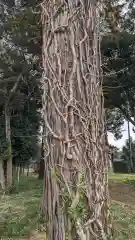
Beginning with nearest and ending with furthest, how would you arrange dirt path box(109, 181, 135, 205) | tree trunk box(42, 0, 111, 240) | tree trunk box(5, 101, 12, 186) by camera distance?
tree trunk box(42, 0, 111, 240)
dirt path box(109, 181, 135, 205)
tree trunk box(5, 101, 12, 186)

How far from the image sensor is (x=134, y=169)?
80.8 feet

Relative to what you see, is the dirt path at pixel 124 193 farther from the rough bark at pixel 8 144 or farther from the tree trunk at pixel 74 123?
the tree trunk at pixel 74 123

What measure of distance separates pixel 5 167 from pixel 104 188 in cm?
1091

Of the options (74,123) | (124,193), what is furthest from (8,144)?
(74,123)

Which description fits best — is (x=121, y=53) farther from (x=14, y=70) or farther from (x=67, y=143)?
(x=67, y=143)

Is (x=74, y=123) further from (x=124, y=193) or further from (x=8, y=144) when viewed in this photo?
(x=8, y=144)

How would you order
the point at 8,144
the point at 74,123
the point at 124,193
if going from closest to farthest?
the point at 74,123 → the point at 124,193 → the point at 8,144

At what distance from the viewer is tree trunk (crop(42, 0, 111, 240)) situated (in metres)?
1.63

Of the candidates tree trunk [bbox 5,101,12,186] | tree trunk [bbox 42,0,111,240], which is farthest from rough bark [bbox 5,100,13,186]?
tree trunk [bbox 42,0,111,240]

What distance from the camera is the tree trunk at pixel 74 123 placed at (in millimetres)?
1635

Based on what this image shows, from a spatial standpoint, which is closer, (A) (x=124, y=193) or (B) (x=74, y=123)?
(B) (x=74, y=123)

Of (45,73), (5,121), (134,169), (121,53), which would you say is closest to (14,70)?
(5,121)

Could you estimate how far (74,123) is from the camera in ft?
5.68

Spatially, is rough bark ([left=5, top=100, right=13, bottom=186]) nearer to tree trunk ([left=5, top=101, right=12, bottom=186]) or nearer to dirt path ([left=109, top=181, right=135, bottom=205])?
tree trunk ([left=5, top=101, right=12, bottom=186])
